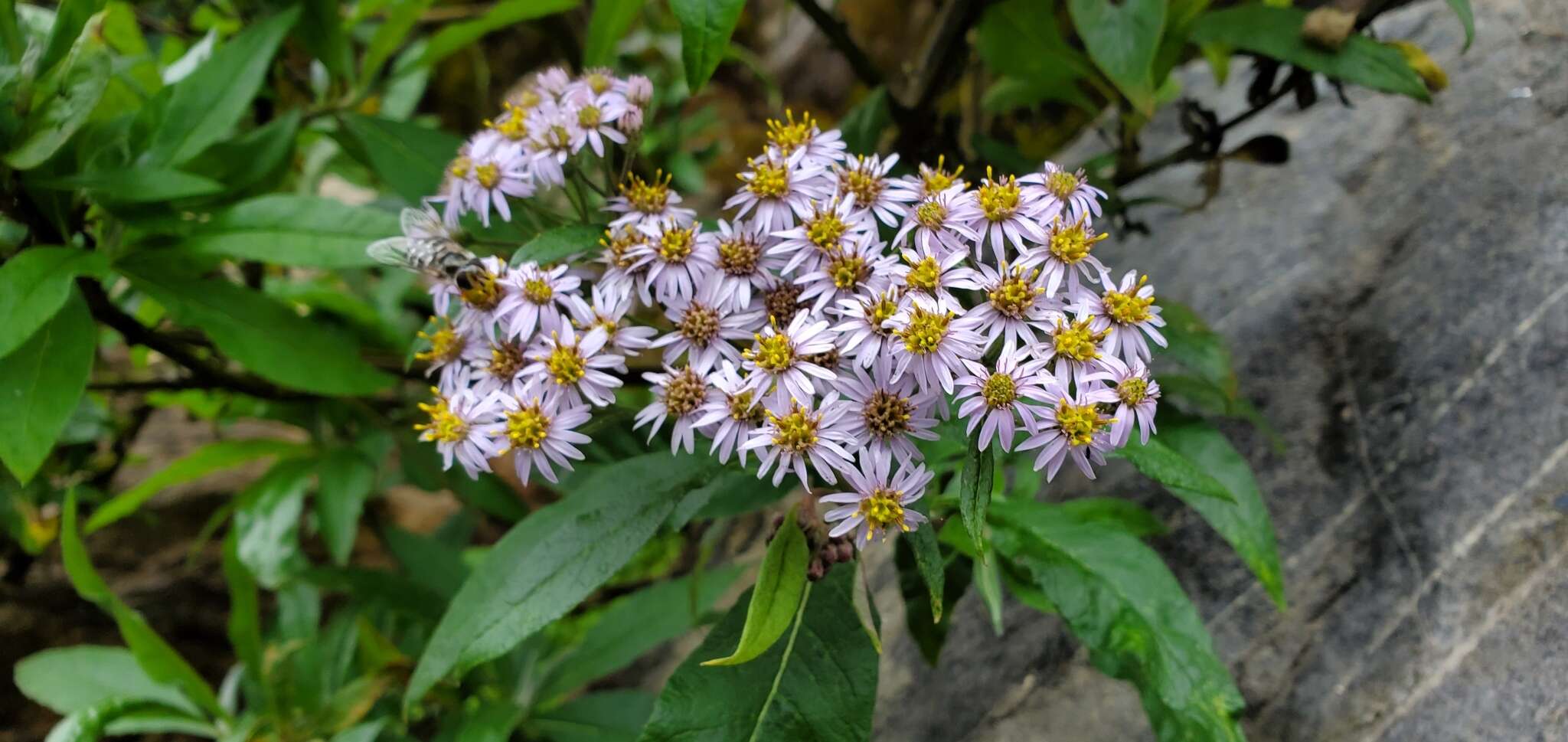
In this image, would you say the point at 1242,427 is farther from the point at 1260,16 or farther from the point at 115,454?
the point at 115,454

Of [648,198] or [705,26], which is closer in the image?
[705,26]

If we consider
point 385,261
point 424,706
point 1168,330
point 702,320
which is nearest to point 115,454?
point 424,706

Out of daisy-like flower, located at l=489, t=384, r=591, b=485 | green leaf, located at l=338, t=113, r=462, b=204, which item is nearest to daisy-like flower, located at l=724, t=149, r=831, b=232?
daisy-like flower, located at l=489, t=384, r=591, b=485

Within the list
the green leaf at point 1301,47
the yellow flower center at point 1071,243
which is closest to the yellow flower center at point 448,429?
the yellow flower center at point 1071,243

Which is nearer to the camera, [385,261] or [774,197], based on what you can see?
[774,197]

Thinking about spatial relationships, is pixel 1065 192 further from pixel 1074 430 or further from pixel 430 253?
pixel 430 253

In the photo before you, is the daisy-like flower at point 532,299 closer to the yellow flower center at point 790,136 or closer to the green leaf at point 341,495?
the yellow flower center at point 790,136

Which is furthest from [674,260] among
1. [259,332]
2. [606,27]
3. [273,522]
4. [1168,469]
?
[273,522]
